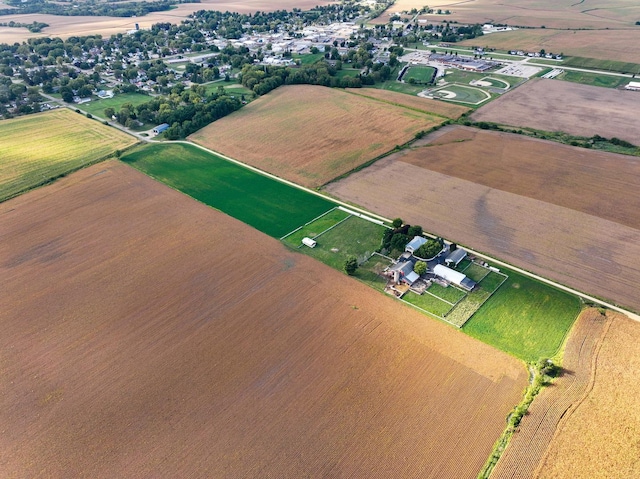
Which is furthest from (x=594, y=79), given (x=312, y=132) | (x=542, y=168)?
(x=312, y=132)

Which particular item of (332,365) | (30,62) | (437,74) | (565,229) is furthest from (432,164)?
(30,62)

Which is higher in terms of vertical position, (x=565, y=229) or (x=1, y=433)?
(x=565, y=229)

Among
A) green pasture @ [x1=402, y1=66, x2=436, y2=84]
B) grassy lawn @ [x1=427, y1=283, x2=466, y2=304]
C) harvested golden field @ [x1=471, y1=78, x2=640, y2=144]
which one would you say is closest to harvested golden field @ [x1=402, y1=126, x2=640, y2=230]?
harvested golden field @ [x1=471, y1=78, x2=640, y2=144]

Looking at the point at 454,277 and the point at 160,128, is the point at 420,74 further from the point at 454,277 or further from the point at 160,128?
the point at 454,277

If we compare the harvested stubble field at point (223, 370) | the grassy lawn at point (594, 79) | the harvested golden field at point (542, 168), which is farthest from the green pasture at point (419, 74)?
the harvested stubble field at point (223, 370)

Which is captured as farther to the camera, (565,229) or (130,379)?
(565,229)

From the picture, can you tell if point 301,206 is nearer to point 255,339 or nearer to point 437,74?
point 255,339

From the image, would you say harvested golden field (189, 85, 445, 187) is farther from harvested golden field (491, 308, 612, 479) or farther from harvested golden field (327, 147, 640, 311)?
harvested golden field (491, 308, 612, 479)
